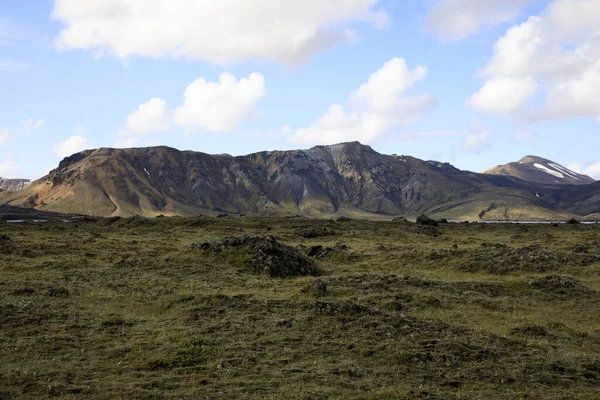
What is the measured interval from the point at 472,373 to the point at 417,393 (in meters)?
3.62

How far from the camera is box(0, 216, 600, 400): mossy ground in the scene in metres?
17.3

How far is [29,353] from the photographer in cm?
2044

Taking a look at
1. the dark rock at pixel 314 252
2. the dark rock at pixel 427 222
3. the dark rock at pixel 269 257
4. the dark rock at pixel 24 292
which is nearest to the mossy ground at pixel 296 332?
the dark rock at pixel 24 292

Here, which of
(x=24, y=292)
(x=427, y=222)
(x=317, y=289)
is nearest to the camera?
(x=24, y=292)

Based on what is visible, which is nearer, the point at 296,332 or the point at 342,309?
the point at 296,332

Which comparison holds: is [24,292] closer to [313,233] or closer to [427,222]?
[313,233]

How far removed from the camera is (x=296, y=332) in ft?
79.9

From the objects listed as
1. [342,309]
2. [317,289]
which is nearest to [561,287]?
[317,289]

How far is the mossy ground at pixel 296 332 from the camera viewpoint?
17328 mm

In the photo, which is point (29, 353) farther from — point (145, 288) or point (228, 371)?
point (145, 288)

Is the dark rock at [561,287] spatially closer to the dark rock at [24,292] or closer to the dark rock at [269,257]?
the dark rock at [269,257]

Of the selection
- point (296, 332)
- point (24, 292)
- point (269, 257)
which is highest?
point (269, 257)

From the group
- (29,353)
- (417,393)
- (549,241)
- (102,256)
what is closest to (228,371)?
(417,393)

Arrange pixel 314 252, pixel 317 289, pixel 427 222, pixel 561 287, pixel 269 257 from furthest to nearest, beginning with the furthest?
pixel 427 222 < pixel 314 252 < pixel 269 257 < pixel 561 287 < pixel 317 289
